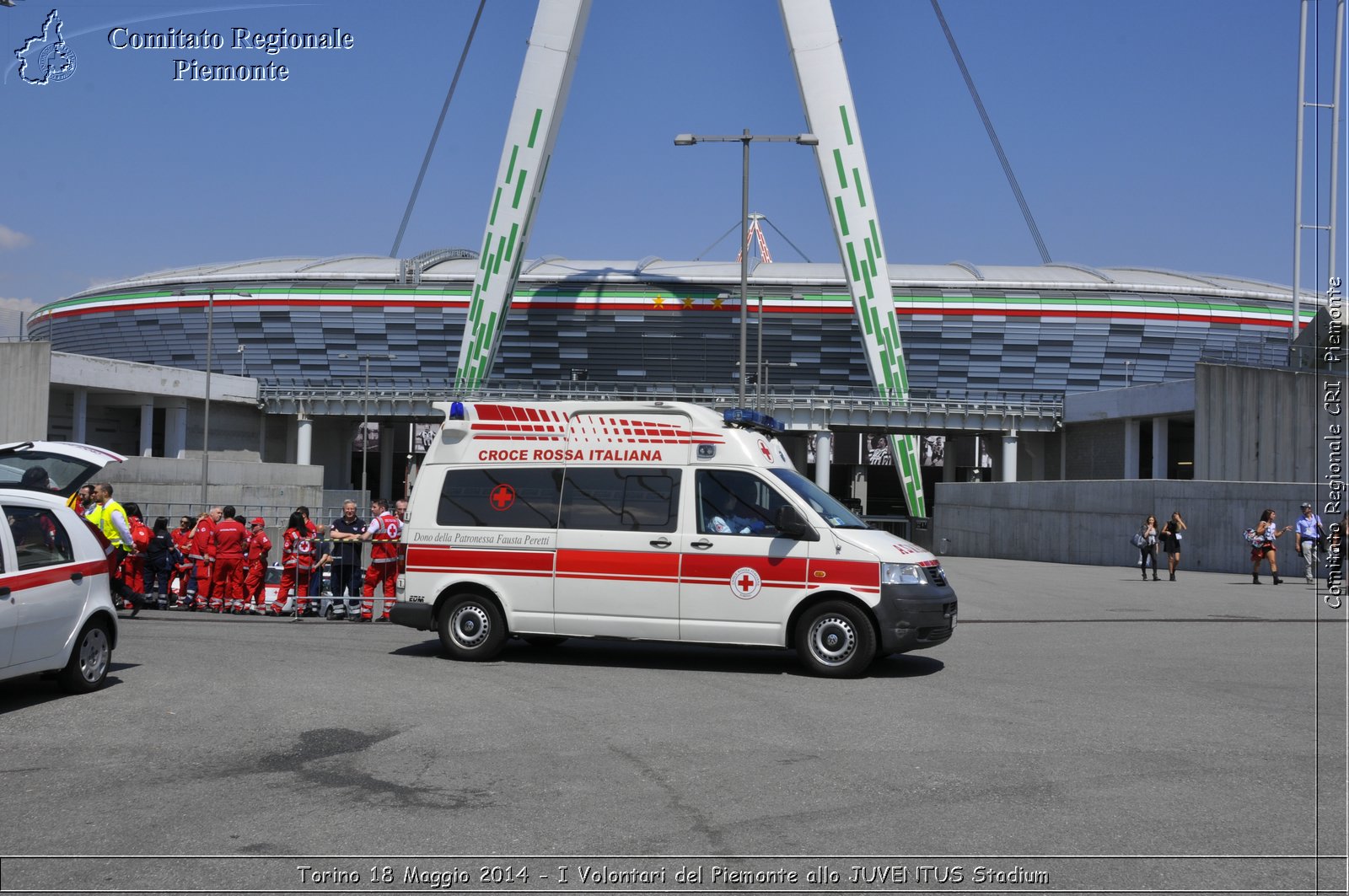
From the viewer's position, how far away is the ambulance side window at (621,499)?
446 inches

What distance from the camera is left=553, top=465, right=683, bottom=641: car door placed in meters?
11.2

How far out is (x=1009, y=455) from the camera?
6431 centimetres

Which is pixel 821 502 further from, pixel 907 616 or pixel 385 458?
pixel 385 458

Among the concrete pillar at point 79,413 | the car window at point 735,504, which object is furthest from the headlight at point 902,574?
the concrete pillar at point 79,413

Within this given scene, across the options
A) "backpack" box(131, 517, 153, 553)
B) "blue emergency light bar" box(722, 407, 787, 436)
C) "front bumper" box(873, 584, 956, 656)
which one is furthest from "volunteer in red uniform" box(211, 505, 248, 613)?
"front bumper" box(873, 584, 956, 656)

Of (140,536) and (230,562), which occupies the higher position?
(140,536)

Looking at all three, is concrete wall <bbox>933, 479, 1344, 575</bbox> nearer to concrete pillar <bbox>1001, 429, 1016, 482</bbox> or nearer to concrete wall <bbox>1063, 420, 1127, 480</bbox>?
concrete wall <bbox>1063, 420, 1127, 480</bbox>

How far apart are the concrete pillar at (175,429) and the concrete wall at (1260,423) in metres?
50.2

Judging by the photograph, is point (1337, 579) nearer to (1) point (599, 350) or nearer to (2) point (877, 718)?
(2) point (877, 718)

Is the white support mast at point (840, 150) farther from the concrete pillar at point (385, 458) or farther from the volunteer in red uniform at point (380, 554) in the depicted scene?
the volunteer in red uniform at point (380, 554)

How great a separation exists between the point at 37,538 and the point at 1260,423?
28.8 m

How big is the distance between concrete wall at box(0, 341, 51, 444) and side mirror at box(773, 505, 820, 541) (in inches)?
1594

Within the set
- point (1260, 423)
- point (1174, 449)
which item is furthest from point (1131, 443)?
point (1260, 423)

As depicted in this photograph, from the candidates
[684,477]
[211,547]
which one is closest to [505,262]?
[211,547]
